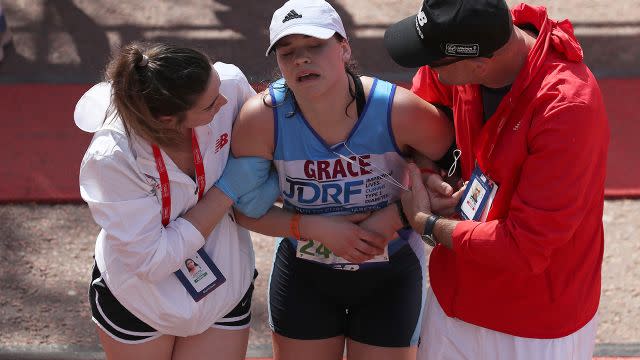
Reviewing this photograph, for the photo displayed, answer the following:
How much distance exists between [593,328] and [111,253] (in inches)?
67.3

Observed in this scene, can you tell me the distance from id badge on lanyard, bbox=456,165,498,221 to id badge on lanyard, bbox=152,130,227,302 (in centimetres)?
93

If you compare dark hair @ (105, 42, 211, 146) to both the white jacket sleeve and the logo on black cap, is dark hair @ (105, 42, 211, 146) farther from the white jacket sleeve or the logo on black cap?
the logo on black cap

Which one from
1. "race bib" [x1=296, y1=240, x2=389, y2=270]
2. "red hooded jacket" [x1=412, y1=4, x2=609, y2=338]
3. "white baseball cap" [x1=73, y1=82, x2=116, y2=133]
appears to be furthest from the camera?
"race bib" [x1=296, y1=240, x2=389, y2=270]

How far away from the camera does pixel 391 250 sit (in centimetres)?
368

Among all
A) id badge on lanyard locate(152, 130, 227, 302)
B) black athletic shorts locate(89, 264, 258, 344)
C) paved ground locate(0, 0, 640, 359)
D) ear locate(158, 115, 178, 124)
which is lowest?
paved ground locate(0, 0, 640, 359)

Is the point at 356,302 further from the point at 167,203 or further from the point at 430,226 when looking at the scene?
the point at 167,203

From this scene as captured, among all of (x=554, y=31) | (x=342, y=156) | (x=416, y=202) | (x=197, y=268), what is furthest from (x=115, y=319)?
(x=554, y=31)

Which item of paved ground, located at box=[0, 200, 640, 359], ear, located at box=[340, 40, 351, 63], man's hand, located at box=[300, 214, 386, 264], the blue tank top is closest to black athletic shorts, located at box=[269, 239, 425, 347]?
man's hand, located at box=[300, 214, 386, 264]

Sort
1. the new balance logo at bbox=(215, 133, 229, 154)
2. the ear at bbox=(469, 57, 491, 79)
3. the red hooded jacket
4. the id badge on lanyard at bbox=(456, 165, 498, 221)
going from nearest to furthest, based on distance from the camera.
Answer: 1. the red hooded jacket
2. the ear at bbox=(469, 57, 491, 79)
3. the id badge on lanyard at bbox=(456, 165, 498, 221)
4. the new balance logo at bbox=(215, 133, 229, 154)

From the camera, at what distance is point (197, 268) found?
3.51m

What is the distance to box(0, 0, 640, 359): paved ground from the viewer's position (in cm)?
499

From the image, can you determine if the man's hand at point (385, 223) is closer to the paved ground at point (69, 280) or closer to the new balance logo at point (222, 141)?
the new balance logo at point (222, 141)

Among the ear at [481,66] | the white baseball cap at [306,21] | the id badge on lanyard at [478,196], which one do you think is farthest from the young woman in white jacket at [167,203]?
the ear at [481,66]

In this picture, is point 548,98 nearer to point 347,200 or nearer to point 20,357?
point 347,200
